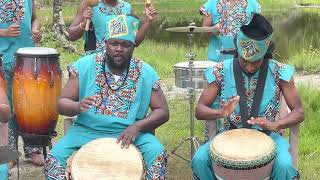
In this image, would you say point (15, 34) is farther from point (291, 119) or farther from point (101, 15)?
point (291, 119)

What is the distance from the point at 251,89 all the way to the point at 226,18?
1.61 metres

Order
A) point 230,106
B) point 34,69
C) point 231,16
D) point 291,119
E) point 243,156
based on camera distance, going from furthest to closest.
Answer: point 231,16, point 34,69, point 291,119, point 230,106, point 243,156

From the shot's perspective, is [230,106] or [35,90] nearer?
[230,106]

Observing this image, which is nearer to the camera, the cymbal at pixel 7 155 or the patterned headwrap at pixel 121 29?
the cymbal at pixel 7 155

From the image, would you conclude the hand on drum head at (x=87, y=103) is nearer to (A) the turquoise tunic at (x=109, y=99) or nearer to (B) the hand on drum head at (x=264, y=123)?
(A) the turquoise tunic at (x=109, y=99)

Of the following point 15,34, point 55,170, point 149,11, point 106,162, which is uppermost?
point 149,11

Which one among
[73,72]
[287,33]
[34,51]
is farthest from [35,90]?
[287,33]

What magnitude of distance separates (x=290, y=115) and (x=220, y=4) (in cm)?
190

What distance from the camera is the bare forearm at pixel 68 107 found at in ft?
14.4

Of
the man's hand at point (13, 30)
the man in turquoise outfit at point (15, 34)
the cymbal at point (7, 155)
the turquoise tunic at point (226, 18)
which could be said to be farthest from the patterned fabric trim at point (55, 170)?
the turquoise tunic at point (226, 18)

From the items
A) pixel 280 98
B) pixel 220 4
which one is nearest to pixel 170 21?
pixel 220 4

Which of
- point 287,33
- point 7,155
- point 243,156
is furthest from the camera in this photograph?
point 287,33

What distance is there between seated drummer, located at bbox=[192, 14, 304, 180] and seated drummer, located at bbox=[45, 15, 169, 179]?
346 millimetres

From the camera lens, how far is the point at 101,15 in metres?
5.55
